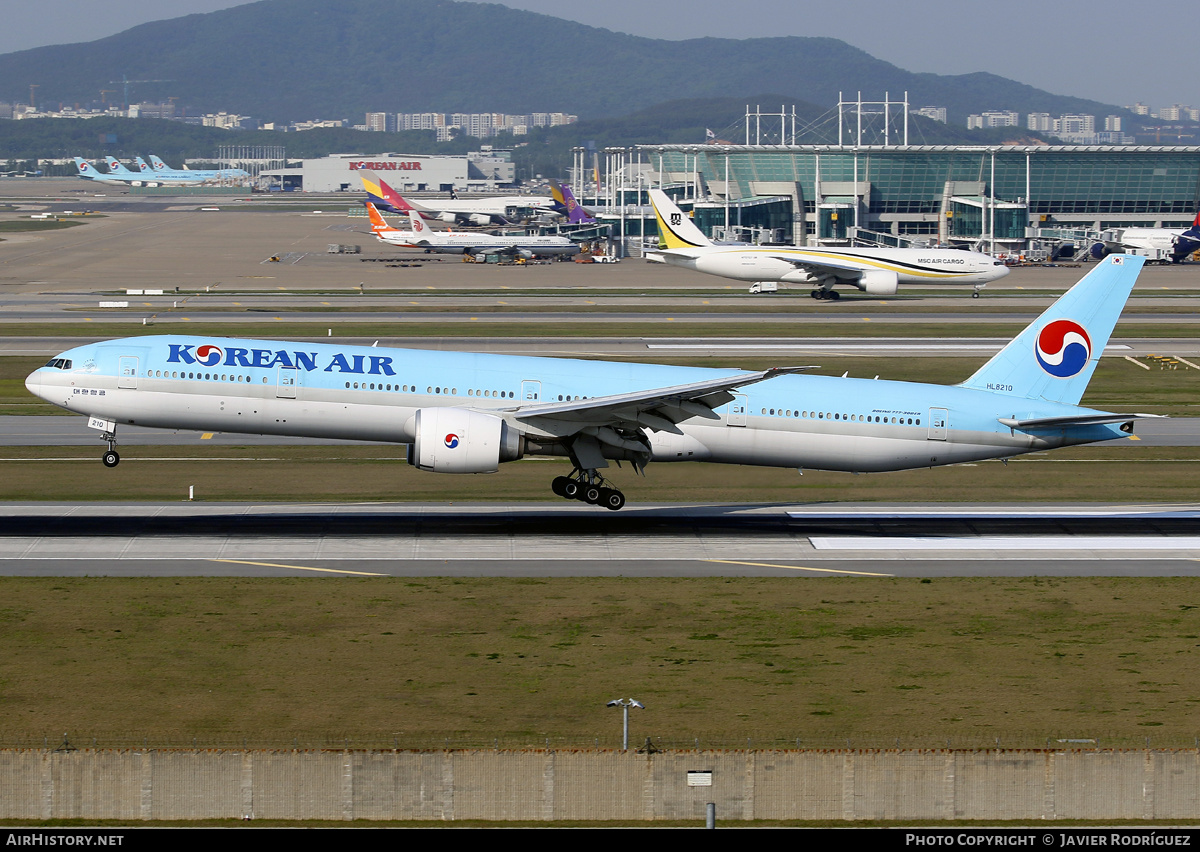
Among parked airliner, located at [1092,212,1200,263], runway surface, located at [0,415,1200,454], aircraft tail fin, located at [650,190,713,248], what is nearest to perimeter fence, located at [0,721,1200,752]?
runway surface, located at [0,415,1200,454]

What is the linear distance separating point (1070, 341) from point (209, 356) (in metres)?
30.5

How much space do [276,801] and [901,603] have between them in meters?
19.8

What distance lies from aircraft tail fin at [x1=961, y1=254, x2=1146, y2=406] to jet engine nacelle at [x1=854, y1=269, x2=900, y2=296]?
251 ft

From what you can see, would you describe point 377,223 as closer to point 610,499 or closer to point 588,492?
point 588,492

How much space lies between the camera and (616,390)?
4491cm

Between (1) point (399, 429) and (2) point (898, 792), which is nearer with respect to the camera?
(2) point (898, 792)

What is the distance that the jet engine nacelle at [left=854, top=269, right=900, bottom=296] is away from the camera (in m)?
123

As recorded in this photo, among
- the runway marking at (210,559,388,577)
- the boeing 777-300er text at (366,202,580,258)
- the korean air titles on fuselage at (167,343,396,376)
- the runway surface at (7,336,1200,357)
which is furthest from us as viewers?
the boeing 777-300er text at (366,202,580,258)

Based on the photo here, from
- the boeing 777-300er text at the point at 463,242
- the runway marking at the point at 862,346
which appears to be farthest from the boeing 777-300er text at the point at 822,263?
the boeing 777-300er text at the point at 463,242

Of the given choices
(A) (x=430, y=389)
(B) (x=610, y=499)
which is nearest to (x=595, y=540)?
(B) (x=610, y=499)

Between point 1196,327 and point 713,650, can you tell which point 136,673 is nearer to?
point 713,650

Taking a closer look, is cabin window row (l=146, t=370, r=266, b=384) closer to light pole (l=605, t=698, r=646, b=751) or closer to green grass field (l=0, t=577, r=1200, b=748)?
green grass field (l=0, t=577, r=1200, b=748)

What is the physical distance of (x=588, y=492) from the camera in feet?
149
